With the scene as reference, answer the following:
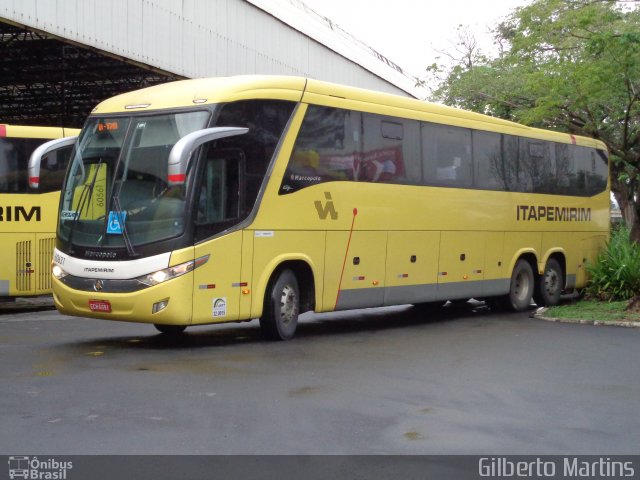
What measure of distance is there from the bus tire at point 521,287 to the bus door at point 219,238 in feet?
26.2

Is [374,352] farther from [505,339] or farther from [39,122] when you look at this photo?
[39,122]

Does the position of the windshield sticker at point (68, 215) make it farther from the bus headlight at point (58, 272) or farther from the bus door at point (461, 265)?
the bus door at point (461, 265)

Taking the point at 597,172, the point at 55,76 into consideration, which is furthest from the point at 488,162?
the point at 55,76

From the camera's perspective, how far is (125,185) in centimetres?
1170

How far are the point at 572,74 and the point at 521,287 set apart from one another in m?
4.84

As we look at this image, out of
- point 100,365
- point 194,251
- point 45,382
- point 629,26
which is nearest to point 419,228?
point 194,251

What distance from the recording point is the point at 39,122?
123 ft

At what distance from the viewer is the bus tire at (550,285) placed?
19378 millimetres

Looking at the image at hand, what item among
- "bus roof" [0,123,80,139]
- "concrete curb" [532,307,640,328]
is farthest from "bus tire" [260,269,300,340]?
"bus roof" [0,123,80,139]

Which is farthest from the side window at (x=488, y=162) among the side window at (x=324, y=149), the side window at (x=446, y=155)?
the side window at (x=324, y=149)

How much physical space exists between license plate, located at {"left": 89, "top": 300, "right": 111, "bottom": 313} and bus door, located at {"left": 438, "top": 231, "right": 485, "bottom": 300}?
6690 mm
